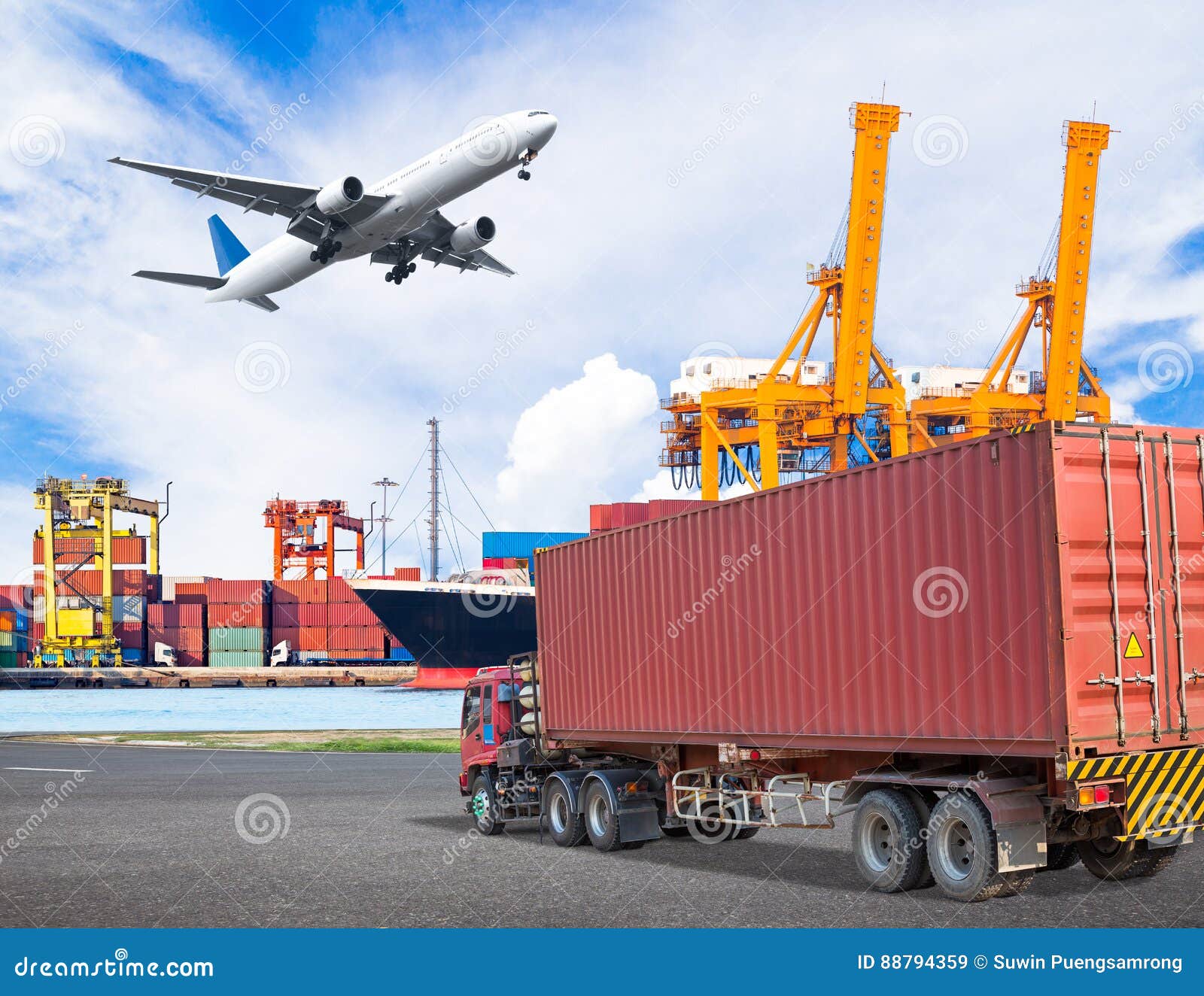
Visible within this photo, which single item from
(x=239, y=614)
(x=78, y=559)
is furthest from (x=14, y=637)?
(x=239, y=614)

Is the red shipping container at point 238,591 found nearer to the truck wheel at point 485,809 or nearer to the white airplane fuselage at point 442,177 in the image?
the white airplane fuselage at point 442,177

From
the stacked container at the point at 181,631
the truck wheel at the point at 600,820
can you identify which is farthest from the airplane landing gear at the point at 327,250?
the stacked container at the point at 181,631

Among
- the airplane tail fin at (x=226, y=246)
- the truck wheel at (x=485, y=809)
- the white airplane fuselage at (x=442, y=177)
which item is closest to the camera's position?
the truck wheel at (x=485, y=809)

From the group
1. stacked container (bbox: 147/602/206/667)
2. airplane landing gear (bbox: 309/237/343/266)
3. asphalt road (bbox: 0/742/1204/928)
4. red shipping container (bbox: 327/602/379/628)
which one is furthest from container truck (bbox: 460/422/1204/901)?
stacked container (bbox: 147/602/206/667)

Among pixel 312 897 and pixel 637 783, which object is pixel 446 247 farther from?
pixel 312 897

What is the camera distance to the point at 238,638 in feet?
297

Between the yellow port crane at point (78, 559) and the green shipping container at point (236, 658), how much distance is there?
7.15 metres

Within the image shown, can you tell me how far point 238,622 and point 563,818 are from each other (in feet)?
266

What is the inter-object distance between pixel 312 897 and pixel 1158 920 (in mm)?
6646

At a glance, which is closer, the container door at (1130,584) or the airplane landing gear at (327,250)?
the container door at (1130,584)

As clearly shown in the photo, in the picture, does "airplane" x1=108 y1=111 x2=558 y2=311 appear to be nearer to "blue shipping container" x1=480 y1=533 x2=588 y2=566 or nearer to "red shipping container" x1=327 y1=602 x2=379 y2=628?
"blue shipping container" x1=480 y1=533 x2=588 y2=566

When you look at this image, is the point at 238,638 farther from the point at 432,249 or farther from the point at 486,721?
the point at 486,721

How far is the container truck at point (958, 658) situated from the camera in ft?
30.3

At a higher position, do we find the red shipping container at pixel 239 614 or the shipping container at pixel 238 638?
the red shipping container at pixel 239 614
